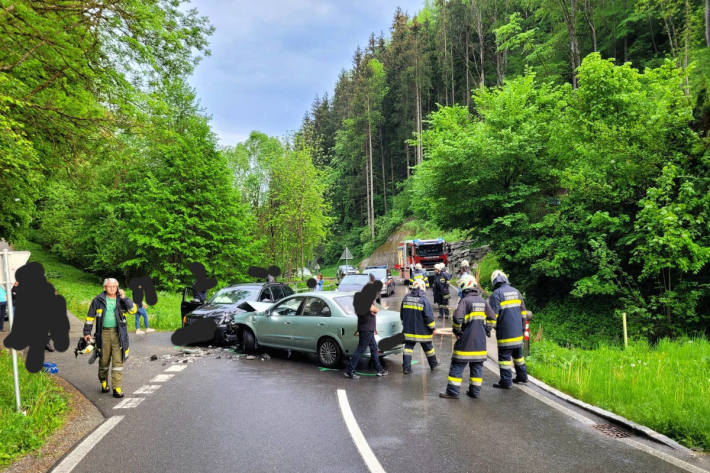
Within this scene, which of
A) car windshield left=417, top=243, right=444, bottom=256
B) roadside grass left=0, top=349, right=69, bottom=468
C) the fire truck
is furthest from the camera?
car windshield left=417, top=243, right=444, bottom=256

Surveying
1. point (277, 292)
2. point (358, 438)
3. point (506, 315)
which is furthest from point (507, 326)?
point (277, 292)

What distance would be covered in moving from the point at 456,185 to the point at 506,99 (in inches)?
164

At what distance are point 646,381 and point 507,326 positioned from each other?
218cm

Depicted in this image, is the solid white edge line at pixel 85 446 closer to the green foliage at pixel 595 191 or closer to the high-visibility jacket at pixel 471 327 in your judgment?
the high-visibility jacket at pixel 471 327

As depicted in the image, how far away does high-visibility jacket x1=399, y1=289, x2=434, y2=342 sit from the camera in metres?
8.72

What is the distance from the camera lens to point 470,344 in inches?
280

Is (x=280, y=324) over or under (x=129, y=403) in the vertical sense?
over

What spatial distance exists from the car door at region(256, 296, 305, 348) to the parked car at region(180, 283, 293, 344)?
1.93 meters

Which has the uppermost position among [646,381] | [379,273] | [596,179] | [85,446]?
[596,179]

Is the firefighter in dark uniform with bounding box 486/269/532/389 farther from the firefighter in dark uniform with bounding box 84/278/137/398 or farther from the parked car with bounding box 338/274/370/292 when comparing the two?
the parked car with bounding box 338/274/370/292

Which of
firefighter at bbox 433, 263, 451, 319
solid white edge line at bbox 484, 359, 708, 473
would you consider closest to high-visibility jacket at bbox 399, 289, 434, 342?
solid white edge line at bbox 484, 359, 708, 473

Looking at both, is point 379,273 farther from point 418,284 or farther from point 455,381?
point 455,381

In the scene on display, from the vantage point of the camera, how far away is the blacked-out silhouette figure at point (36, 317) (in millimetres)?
5684

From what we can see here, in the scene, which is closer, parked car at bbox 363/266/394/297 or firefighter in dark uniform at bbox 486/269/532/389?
firefighter in dark uniform at bbox 486/269/532/389
